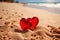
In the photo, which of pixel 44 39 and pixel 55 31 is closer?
pixel 44 39

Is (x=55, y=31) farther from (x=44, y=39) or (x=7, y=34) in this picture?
(x=7, y=34)

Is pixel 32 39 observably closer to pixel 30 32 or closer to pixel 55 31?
pixel 30 32

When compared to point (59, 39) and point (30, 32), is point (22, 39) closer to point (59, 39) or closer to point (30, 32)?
point (30, 32)

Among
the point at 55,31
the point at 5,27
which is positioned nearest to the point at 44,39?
the point at 55,31

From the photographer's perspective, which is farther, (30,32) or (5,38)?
(30,32)

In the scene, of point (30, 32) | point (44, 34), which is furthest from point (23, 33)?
point (44, 34)

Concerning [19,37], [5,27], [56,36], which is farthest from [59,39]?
[5,27]

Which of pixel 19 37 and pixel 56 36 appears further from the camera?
pixel 56 36
